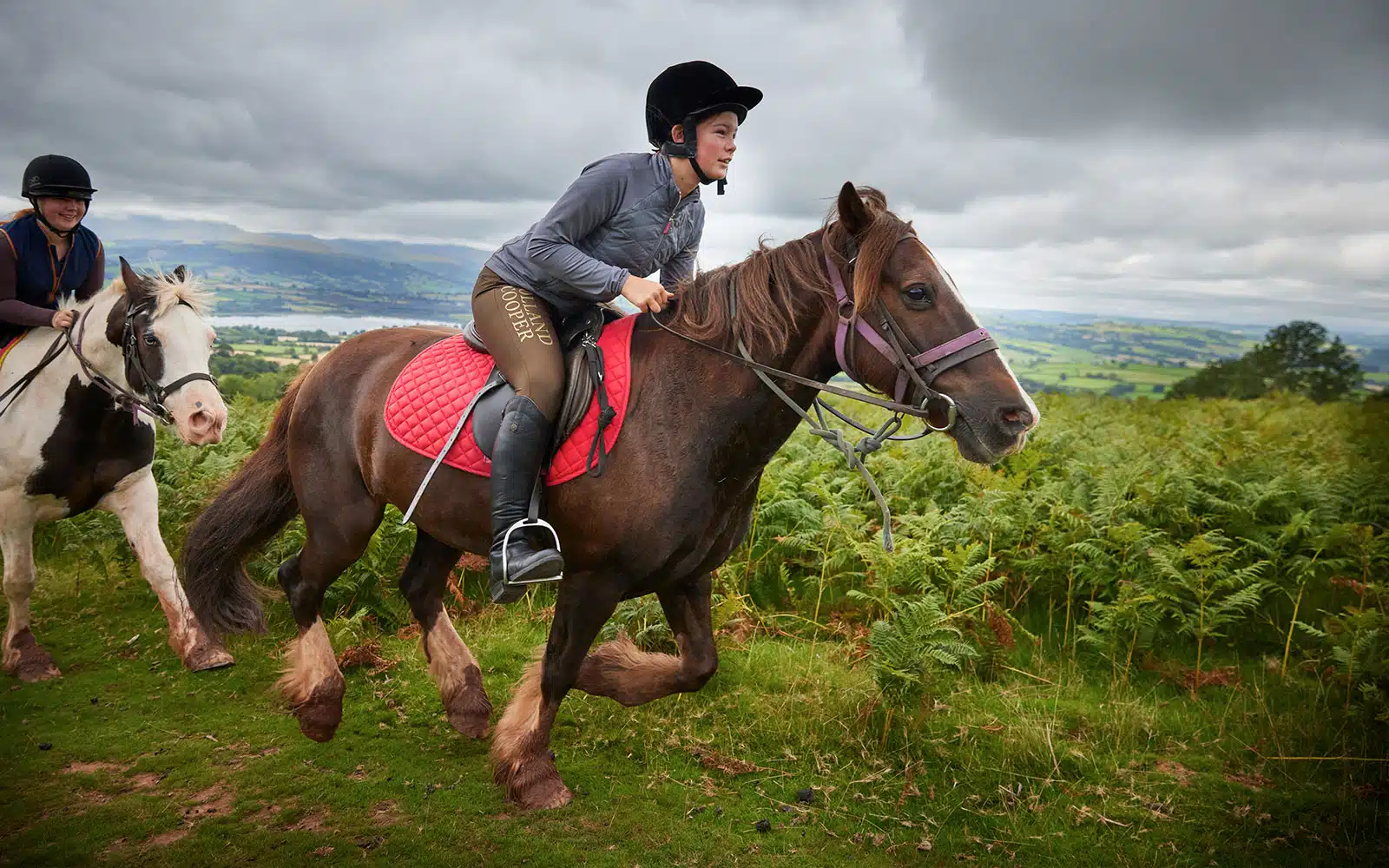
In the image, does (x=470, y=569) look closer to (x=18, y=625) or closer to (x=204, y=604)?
(x=204, y=604)

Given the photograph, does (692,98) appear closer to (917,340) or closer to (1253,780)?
(917,340)

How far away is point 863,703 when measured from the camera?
4.89 metres

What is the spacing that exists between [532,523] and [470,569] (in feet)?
13.0

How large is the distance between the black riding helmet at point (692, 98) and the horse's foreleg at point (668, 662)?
2275mm

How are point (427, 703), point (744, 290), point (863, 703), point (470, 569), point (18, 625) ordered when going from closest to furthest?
point (744, 290)
point (863, 703)
point (427, 703)
point (18, 625)
point (470, 569)

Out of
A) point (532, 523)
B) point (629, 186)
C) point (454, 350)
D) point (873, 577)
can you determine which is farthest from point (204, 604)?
point (873, 577)

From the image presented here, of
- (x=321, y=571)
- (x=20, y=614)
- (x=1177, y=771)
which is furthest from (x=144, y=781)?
(x=1177, y=771)

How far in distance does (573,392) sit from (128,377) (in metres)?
3.89

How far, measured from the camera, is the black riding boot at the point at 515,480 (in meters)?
3.62

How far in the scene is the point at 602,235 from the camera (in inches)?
153

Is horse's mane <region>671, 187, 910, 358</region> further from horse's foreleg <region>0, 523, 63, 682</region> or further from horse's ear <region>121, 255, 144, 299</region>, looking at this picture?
horse's foreleg <region>0, 523, 63, 682</region>

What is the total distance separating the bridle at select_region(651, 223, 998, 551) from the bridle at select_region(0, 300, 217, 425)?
13.0 feet

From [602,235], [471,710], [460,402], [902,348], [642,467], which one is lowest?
[471,710]

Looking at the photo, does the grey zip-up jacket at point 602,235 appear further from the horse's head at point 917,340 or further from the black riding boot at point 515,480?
the horse's head at point 917,340
